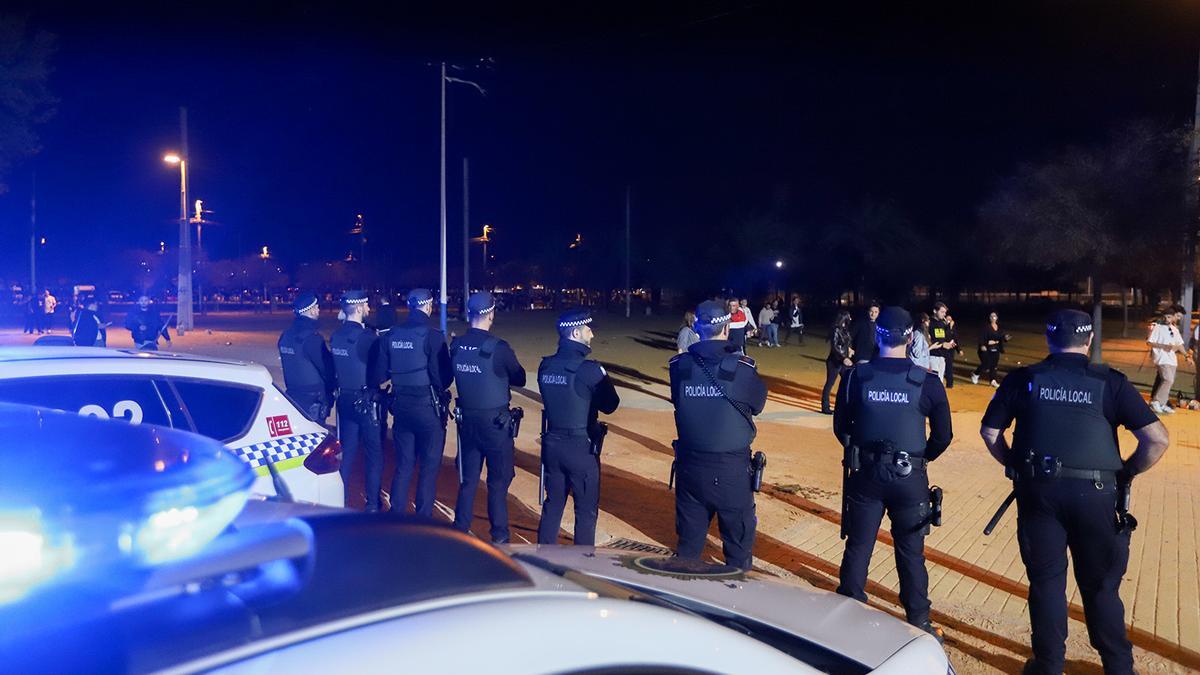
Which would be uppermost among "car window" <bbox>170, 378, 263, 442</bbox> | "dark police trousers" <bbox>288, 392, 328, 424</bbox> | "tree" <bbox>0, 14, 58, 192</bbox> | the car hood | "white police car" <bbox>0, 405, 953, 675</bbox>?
"tree" <bbox>0, 14, 58, 192</bbox>

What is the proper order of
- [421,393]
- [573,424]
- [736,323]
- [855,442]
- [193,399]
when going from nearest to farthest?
1. [193,399]
2. [855,442]
3. [573,424]
4. [421,393]
5. [736,323]

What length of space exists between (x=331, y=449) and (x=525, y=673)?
13.5 feet

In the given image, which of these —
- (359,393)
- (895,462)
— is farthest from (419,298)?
(895,462)

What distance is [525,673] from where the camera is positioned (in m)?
1.51

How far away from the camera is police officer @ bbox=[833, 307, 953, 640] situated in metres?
4.89

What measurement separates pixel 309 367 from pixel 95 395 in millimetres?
3716

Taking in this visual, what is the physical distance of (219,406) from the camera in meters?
4.78

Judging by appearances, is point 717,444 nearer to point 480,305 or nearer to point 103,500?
point 480,305

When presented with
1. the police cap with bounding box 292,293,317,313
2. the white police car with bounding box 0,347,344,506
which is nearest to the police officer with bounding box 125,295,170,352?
the police cap with bounding box 292,293,317,313

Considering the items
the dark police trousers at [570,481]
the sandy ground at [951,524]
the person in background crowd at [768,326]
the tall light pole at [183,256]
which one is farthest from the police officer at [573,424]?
the tall light pole at [183,256]

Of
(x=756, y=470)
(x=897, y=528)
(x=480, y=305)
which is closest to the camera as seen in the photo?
(x=897, y=528)

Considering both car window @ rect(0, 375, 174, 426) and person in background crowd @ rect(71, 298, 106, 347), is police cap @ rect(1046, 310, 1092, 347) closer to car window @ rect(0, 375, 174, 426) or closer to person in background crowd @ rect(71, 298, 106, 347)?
car window @ rect(0, 375, 174, 426)

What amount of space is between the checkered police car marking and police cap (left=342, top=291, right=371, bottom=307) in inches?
100

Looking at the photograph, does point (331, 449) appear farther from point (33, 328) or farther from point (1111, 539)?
point (33, 328)
